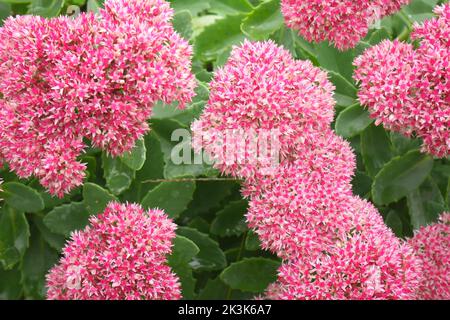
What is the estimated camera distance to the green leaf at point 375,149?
189cm

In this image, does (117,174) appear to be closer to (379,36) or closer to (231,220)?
(231,220)

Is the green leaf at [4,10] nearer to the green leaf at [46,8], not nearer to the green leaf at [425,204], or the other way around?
the green leaf at [46,8]

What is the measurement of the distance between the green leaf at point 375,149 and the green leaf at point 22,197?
0.90 meters

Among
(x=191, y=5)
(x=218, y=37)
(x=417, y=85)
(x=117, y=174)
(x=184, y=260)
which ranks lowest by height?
(x=184, y=260)

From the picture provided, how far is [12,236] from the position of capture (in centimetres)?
182

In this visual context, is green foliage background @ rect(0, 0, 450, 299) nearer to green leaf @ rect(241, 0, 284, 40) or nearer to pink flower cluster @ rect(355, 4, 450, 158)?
green leaf @ rect(241, 0, 284, 40)

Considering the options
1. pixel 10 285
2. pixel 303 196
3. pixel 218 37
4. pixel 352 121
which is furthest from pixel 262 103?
pixel 10 285

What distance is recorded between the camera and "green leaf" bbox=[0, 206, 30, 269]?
177 centimetres

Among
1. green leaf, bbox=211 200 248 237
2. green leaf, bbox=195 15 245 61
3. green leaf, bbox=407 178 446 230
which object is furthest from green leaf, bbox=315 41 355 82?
green leaf, bbox=211 200 248 237

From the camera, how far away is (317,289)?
1562 millimetres

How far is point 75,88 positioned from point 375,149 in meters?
0.88

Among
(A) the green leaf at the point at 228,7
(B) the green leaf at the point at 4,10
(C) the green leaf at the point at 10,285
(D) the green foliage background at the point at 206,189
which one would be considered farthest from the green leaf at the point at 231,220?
(B) the green leaf at the point at 4,10
